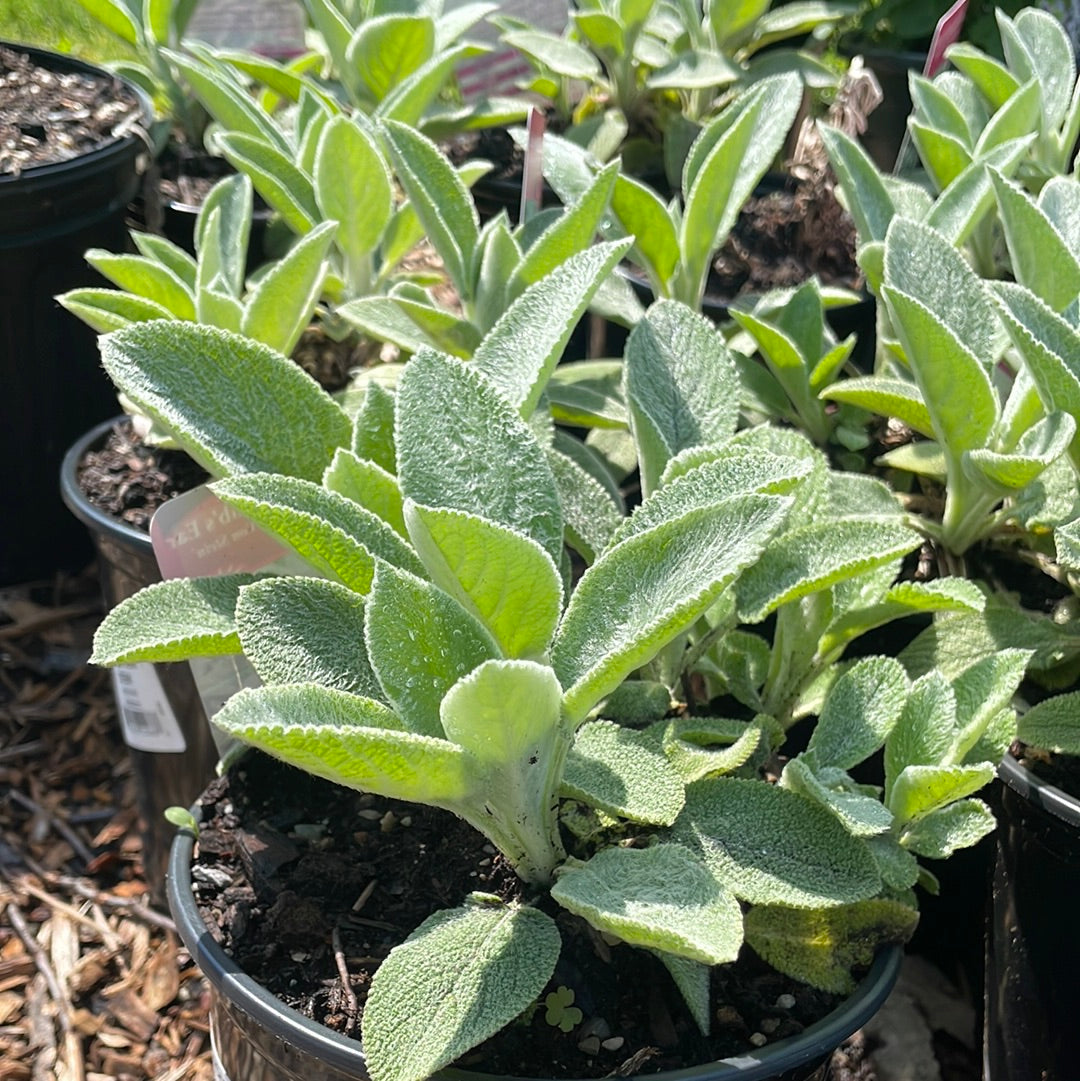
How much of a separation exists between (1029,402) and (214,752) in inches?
35.0

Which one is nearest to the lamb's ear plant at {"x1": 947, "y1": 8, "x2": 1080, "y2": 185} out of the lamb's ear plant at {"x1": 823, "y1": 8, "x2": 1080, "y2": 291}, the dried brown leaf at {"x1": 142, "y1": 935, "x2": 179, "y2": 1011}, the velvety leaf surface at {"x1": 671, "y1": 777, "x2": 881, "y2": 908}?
the lamb's ear plant at {"x1": 823, "y1": 8, "x2": 1080, "y2": 291}

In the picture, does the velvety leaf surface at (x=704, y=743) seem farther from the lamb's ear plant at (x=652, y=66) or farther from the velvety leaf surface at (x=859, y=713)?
the lamb's ear plant at (x=652, y=66)

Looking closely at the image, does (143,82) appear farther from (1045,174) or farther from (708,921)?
(708,921)

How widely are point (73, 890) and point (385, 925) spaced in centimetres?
81

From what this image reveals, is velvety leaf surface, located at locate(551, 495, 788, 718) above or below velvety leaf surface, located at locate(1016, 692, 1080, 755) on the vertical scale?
above

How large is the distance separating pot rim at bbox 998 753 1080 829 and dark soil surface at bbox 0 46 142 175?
1.38 m

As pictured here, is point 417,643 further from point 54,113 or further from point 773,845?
point 54,113

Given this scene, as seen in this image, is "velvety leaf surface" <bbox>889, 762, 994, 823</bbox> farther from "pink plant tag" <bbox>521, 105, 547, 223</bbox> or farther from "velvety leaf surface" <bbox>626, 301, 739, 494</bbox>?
"pink plant tag" <bbox>521, 105, 547, 223</bbox>

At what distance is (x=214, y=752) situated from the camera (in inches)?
54.7

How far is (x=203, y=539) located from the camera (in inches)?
45.3

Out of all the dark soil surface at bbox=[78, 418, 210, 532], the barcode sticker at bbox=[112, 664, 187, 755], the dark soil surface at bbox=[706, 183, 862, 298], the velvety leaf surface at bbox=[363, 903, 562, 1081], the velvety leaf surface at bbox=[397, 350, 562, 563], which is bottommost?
the barcode sticker at bbox=[112, 664, 187, 755]

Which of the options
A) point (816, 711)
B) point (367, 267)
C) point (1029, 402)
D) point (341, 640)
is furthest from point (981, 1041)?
point (367, 267)

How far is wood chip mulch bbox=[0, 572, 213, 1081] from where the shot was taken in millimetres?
1397

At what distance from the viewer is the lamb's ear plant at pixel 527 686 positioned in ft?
2.35
